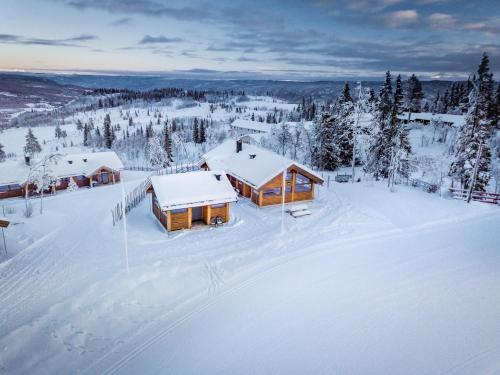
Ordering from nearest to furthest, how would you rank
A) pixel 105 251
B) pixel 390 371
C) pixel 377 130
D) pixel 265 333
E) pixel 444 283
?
1. pixel 390 371
2. pixel 265 333
3. pixel 444 283
4. pixel 105 251
5. pixel 377 130

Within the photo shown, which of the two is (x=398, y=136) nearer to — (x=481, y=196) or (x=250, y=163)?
(x=481, y=196)

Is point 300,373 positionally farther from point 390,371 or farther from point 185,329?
point 185,329

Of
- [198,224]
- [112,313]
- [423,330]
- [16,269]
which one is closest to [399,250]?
[423,330]

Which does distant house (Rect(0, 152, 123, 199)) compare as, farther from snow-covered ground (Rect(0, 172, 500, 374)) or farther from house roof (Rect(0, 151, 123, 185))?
snow-covered ground (Rect(0, 172, 500, 374))

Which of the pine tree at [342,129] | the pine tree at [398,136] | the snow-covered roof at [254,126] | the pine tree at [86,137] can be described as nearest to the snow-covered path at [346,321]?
the pine tree at [398,136]

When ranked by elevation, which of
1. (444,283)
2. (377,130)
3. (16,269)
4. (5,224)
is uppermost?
(377,130)

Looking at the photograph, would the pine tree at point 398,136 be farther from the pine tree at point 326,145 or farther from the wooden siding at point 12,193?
the wooden siding at point 12,193
